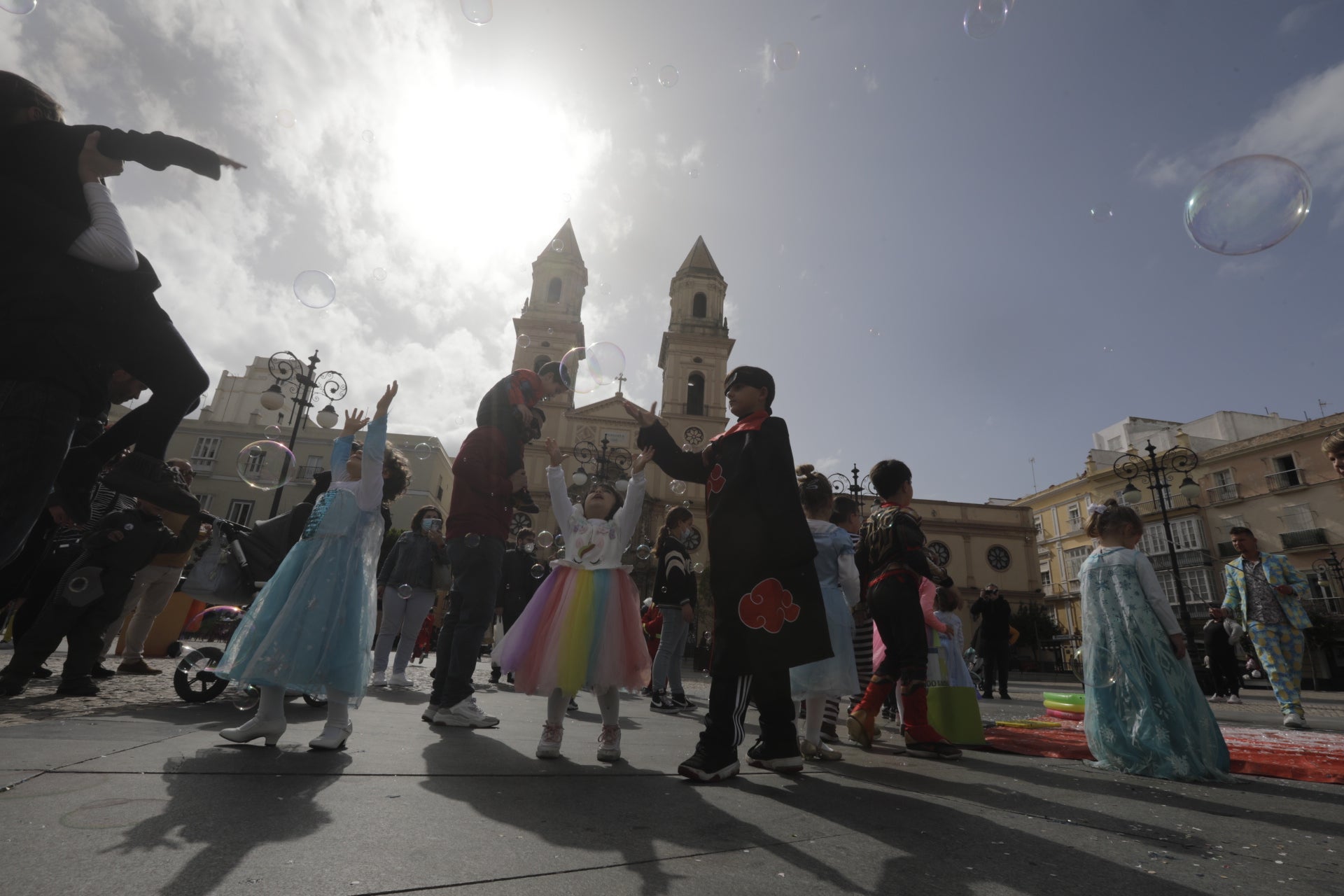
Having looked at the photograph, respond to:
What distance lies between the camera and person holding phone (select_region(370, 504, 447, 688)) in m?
6.64

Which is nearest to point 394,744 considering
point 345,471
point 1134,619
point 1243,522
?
point 345,471

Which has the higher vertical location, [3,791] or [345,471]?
[345,471]

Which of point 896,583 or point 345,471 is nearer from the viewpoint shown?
point 345,471

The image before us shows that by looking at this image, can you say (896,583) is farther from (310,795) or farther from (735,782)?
(310,795)

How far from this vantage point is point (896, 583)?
4004 millimetres

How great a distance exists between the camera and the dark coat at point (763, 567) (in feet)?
9.20

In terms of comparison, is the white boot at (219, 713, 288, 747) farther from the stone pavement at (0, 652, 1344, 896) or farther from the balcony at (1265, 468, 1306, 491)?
the balcony at (1265, 468, 1306, 491)

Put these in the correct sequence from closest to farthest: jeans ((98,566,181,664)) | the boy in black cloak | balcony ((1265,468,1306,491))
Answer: the boy in black cloak
jeans ((98,566,181,664))
balcony ((1265,468,1306,491))

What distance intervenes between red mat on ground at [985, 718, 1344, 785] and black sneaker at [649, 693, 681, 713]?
2.85 meters

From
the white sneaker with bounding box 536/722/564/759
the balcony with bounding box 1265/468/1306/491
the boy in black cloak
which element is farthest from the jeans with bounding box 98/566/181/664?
the balcony with bounding box 1265/468/1306/491

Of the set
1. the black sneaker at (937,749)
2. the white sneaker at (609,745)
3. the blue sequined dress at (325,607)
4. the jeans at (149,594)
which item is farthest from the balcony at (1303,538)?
the jeans at (149,594)

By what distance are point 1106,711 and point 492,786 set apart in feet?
10.6

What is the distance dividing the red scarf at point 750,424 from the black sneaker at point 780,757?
1407mm

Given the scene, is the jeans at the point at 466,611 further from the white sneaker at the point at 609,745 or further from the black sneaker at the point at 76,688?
the black sneaker at the point at 76,688
